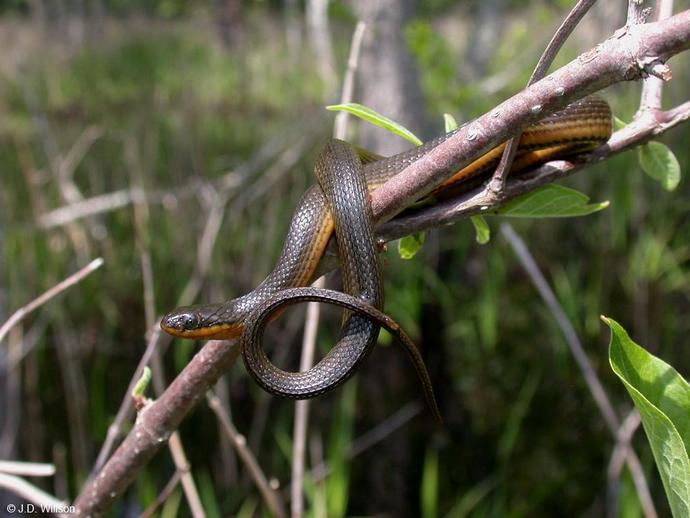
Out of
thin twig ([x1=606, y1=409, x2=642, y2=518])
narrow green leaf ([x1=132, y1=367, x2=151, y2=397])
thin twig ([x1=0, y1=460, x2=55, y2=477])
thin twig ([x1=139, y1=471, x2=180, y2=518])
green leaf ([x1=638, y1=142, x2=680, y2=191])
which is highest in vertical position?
green leaf ([x1=638, y1=142, x2=680, y2=191])

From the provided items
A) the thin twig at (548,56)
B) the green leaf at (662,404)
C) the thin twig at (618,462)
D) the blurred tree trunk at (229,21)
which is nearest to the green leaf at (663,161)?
the thin twig at (548,56)

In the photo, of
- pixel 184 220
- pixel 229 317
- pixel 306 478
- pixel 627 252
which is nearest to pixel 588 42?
pixel 627 252

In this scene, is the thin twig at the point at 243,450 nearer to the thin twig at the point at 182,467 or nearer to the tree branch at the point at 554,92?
the thin twig at the point at 182,467

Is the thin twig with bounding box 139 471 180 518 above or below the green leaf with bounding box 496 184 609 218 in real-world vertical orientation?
below

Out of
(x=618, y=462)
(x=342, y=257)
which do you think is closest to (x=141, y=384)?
(x=342, y=257)

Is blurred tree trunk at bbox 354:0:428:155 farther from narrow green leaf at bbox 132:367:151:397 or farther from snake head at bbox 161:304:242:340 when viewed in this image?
narrow green leaf at bbox 132:367:151:397

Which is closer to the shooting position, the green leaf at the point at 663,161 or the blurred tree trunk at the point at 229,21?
the green leaf at the point at 663,161

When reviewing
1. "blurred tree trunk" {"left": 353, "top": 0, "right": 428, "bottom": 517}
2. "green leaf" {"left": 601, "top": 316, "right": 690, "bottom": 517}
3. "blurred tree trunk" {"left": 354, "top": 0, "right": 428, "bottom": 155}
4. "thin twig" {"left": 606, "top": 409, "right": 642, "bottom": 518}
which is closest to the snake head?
"green leaf" {"left": 601, "top": 316, "right": 690, "bottom": 517}

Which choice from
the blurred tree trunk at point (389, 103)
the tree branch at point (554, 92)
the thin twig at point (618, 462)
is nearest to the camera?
the tree branch at point (554, 92)
